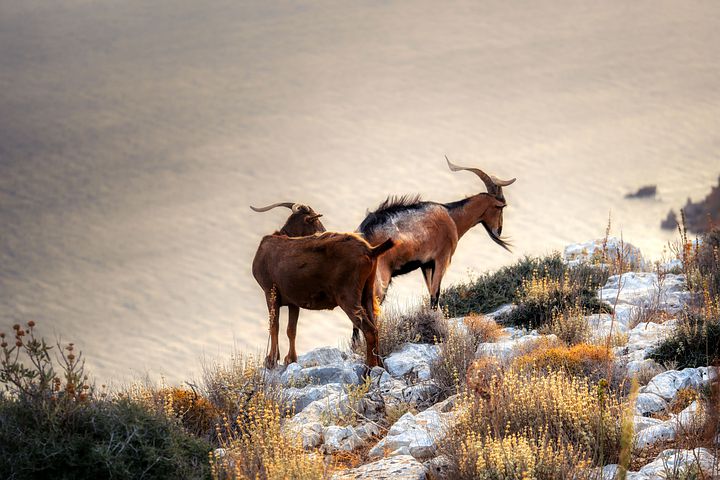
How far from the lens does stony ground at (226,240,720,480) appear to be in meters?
6.23

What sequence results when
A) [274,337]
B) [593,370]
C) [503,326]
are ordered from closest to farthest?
[593,370], [274,337], [503,326]

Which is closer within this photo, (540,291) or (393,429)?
(393,429)

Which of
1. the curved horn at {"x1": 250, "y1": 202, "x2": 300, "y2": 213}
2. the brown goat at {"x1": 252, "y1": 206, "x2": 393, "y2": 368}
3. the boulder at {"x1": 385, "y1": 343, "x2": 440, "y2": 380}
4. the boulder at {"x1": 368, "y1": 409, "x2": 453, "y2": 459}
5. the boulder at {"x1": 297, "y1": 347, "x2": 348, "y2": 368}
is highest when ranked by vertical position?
the curved horn at {"x1": 250, "y1": 202, "x2": 300, "y2": 213}

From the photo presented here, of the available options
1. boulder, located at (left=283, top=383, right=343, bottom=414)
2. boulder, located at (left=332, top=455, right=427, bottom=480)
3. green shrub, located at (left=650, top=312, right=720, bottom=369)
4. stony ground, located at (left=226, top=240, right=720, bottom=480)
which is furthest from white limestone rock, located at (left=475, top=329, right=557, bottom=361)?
boulder, located at (left=332, top=455, right=427, bottom=480)

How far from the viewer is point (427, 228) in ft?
40.0

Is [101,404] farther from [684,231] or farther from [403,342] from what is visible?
[684,231]

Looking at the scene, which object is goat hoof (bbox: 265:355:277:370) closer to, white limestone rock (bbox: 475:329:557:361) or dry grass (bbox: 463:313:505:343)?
white limestone rock (bbox: 475:329:557:361)

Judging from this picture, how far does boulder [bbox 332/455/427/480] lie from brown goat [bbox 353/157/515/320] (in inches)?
189

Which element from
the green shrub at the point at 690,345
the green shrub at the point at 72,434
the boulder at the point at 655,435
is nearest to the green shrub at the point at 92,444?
the green shrub at the point at 72,434

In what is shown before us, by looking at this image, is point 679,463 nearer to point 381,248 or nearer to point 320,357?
point 381,248

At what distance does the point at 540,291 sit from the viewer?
1212 cm

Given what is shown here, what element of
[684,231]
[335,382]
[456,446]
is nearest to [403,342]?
[335,382]

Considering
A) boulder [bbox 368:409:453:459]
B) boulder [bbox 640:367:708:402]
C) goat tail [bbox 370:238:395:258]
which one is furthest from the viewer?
goat tail [bbox 370:238:395:258]

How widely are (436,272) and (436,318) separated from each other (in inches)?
61.0
